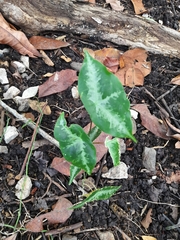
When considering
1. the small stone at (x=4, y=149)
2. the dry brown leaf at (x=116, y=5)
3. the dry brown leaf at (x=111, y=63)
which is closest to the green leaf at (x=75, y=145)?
the small stone at (x=4, y=149)

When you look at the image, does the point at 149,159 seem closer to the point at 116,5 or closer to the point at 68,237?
the point at 68,237

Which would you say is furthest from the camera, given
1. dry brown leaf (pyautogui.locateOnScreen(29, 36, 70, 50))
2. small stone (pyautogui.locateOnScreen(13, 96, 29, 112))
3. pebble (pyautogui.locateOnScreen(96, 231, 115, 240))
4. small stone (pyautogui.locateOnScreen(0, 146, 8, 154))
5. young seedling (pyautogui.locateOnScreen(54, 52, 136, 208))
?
dry brown leaf (pyautogui.locateOnScreen(29, 36, 70, 50))

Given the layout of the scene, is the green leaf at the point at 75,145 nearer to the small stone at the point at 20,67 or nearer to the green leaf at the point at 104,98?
the green leaf at the point at 104,98

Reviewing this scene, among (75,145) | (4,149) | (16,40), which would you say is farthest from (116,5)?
(75,145)

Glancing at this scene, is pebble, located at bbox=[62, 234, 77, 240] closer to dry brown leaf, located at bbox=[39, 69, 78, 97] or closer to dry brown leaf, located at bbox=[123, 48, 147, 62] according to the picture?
dry brown leaf, located at bbox=[39, 69, 78, 97]

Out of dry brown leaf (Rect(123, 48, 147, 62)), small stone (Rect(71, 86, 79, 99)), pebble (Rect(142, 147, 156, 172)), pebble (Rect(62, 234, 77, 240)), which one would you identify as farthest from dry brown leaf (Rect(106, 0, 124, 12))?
pebble (Rect(62, 234, 77, 240))

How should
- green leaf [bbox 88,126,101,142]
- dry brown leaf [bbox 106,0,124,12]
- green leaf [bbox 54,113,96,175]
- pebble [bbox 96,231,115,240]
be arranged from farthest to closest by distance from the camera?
dry brown leaf [bbox 106,0,124,12]
pebble [bbox 96,231,115,240]
green leaf [bbox 88,126,101,142]
green leaf [bbox 54,113,96,175]

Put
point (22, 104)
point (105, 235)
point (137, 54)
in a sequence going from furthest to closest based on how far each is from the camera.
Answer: point (137, 54), point (22, 104), point (105, 235)
